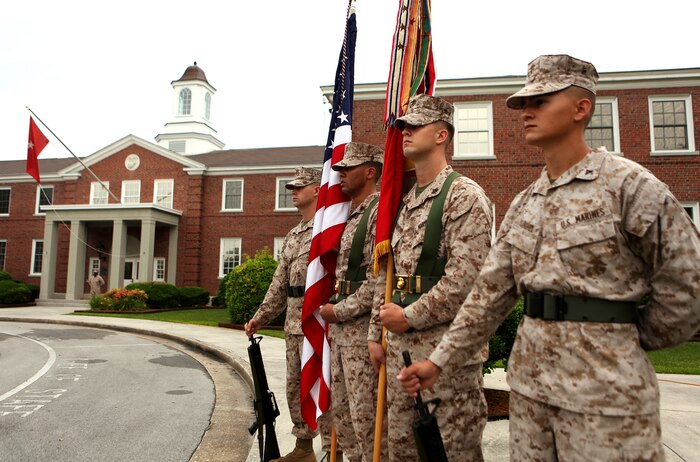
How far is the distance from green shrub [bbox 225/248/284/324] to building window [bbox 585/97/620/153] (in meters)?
12.1

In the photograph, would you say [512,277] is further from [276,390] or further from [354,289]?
[276,390]

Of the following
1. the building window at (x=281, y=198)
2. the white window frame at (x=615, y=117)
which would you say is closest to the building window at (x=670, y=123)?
the white window frame at (x=615, y=117)

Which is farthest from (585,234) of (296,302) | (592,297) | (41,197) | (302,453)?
(41,197)

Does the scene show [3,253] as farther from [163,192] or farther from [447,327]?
[447,327]

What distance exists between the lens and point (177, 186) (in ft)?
100

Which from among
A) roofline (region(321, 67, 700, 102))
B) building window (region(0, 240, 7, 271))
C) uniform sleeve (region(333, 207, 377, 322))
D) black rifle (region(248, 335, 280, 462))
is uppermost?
roofline (region(321, 67, 700, 102))

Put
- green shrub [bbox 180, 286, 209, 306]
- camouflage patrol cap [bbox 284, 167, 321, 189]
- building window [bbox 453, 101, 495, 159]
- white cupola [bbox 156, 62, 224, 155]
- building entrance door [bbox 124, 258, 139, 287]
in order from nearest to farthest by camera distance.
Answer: camouflage patrol cap [bbox 284, 167, 321, 189] → building window [bbox 453, 101, 495, 159] → green shrub [bbox 180, 286, 209, 306] → building entrance door [bbox 124, 258, 139, 287] → white cupola [bbox 156, 62, 224, 155]

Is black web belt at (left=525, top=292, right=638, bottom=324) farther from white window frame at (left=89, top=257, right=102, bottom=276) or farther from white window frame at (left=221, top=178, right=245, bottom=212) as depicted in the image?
white window frame at (left=89, top=257, right=102, bottom=276)

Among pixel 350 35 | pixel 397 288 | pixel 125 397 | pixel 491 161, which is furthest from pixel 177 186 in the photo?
pixel 397 288

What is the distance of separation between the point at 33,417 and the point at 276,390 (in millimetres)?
2697

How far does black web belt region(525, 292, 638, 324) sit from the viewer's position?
1798 millimetres

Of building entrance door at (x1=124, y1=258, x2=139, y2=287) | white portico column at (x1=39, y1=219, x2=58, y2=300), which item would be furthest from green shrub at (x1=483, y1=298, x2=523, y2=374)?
white portico column at (x1=39, y1=219, x2=58, y2=300)

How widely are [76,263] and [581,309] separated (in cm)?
3062

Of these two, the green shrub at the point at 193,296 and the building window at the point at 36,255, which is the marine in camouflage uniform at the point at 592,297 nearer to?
the green shrub at the point at 193,296
